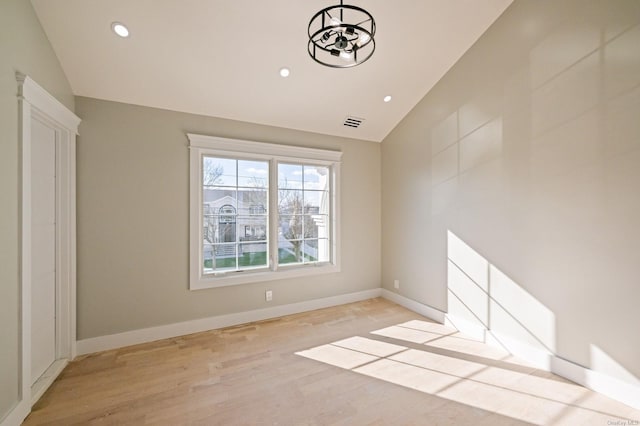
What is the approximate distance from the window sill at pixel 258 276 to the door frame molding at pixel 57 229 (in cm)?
112

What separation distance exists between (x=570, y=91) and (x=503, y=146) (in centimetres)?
64

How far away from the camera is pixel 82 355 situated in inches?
105

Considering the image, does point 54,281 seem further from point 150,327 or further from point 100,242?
point 150,327

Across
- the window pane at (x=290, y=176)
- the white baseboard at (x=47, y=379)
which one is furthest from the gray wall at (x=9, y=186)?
the window pane at (x=290, y=176)

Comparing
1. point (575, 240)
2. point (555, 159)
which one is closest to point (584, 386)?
point (575, 240)

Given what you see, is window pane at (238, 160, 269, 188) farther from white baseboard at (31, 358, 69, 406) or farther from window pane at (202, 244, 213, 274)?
white baseboard at (31, 358, 69, 406)

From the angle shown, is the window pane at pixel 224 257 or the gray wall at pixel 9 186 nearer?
the gray wall at pixel 9 186

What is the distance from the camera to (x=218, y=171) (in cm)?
341

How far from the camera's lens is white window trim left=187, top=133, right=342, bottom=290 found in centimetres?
317

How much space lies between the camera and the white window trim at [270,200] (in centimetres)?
317

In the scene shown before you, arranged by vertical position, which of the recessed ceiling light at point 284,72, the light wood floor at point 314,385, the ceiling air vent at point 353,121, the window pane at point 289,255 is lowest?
the light wood floor at point 314,385

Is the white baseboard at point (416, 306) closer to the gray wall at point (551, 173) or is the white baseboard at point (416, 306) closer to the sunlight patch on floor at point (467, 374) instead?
the gray wall at point (551, 173)

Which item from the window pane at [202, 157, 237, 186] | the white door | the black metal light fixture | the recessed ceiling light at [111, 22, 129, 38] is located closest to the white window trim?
the window pane at [202, 157, 237, 186]

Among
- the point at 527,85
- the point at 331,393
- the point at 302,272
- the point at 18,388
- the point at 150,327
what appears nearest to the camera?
the point at 18,388
